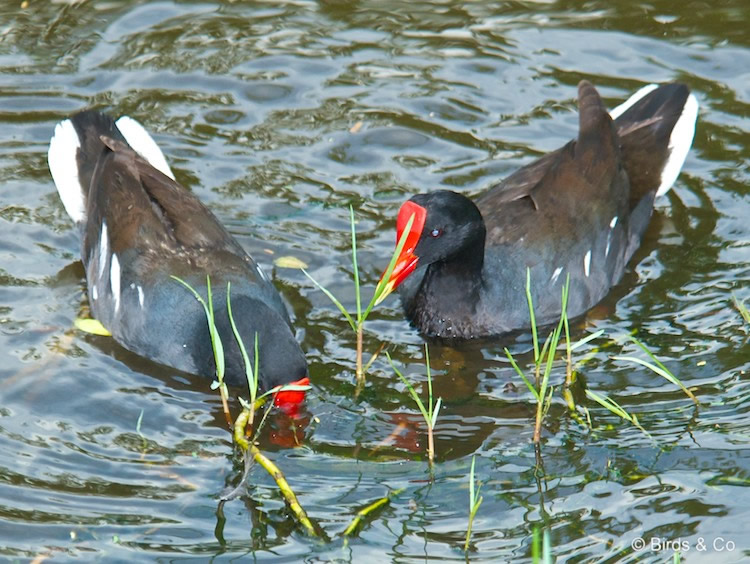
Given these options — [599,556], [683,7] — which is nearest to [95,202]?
[599,556]

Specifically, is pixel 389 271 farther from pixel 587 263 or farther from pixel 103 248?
pixel 103 248

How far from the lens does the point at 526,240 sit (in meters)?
6.41

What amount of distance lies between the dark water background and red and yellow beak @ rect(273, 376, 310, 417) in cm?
7

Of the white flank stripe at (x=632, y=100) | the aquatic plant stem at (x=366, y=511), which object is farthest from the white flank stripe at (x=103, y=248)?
the white flank stripe at (x=632, y=100)

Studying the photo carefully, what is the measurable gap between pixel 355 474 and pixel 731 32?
5099 mm

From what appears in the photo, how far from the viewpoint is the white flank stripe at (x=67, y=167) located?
6742mm

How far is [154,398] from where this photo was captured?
217 inches

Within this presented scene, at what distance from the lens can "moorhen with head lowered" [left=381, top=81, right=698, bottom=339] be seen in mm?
6016

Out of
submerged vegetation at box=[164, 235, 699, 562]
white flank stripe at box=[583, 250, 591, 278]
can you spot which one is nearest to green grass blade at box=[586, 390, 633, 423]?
submerged vegetation at box=[164, 235, 699, 562]

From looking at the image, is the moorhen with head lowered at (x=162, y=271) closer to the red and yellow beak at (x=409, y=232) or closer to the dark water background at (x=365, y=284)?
the dark water background at (x=365, y=284)

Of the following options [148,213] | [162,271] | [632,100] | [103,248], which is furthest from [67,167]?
[632,100]

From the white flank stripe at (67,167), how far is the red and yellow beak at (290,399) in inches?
82.8

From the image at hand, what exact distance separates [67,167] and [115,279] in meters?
1.11

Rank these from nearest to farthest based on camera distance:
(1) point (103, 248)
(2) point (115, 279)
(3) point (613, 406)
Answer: (3) point (613, 406), (2) point (115, 279), (1) point (103, 248)
